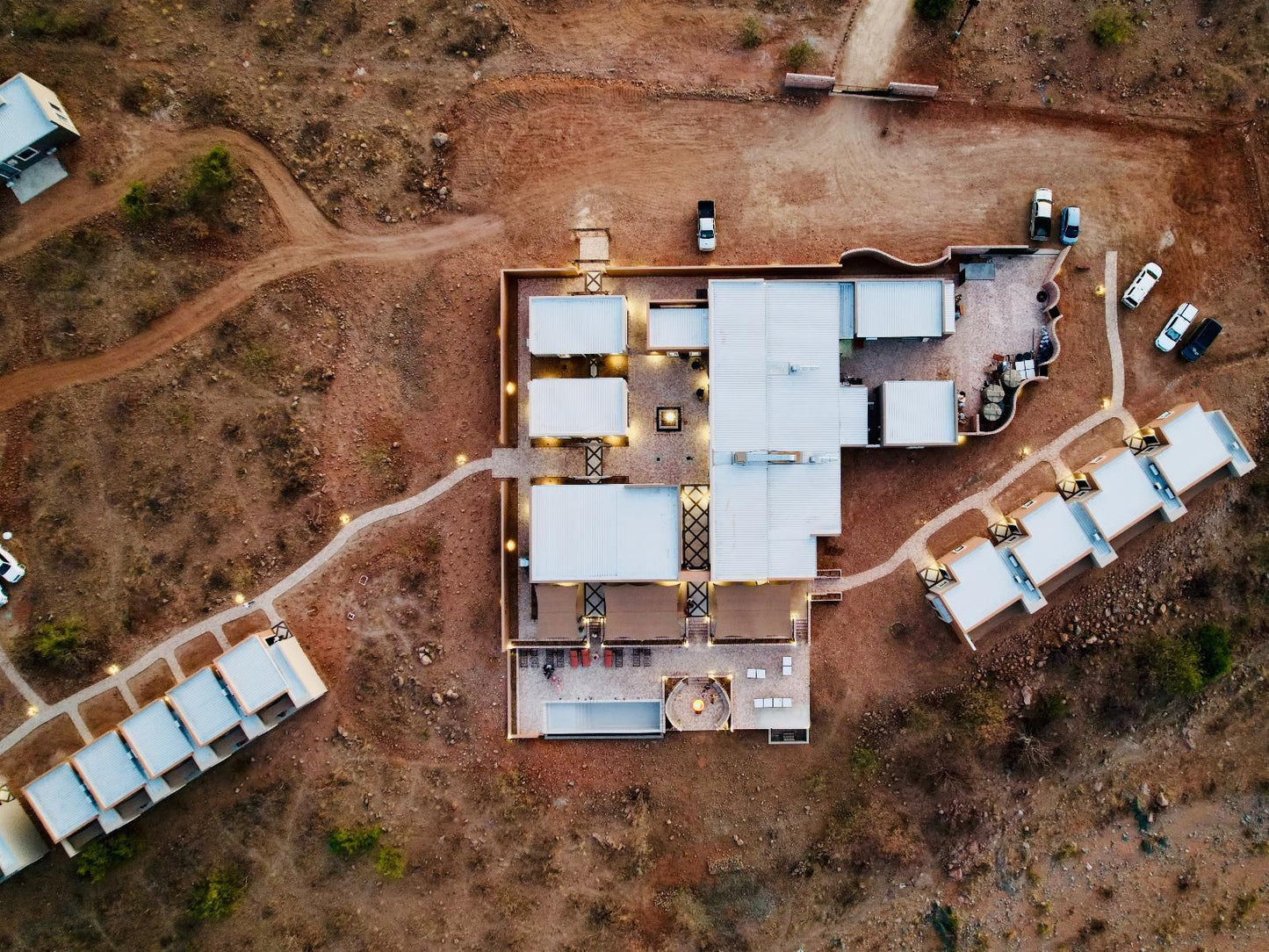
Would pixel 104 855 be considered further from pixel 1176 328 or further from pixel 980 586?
pixel 1176 328

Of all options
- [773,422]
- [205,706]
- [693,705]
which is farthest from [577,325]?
[205,706]

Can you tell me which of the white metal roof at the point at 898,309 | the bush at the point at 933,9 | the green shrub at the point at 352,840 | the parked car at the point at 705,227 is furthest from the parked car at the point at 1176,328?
the green shrub at the point at 352,840

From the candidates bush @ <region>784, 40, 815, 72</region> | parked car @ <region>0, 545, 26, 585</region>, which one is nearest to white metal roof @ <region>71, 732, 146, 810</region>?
parked car @ <region>0, 545, 26, 585</region>

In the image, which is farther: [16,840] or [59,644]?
[59,644]

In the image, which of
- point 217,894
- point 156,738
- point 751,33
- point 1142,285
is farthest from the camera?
point 751,33

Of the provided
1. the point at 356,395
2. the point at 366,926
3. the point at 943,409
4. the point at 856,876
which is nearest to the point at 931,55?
the point at 943,409

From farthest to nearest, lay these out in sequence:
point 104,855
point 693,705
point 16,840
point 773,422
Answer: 1. point 693,705
2. point 773,422
3. point 104,855
4. point 16,840
